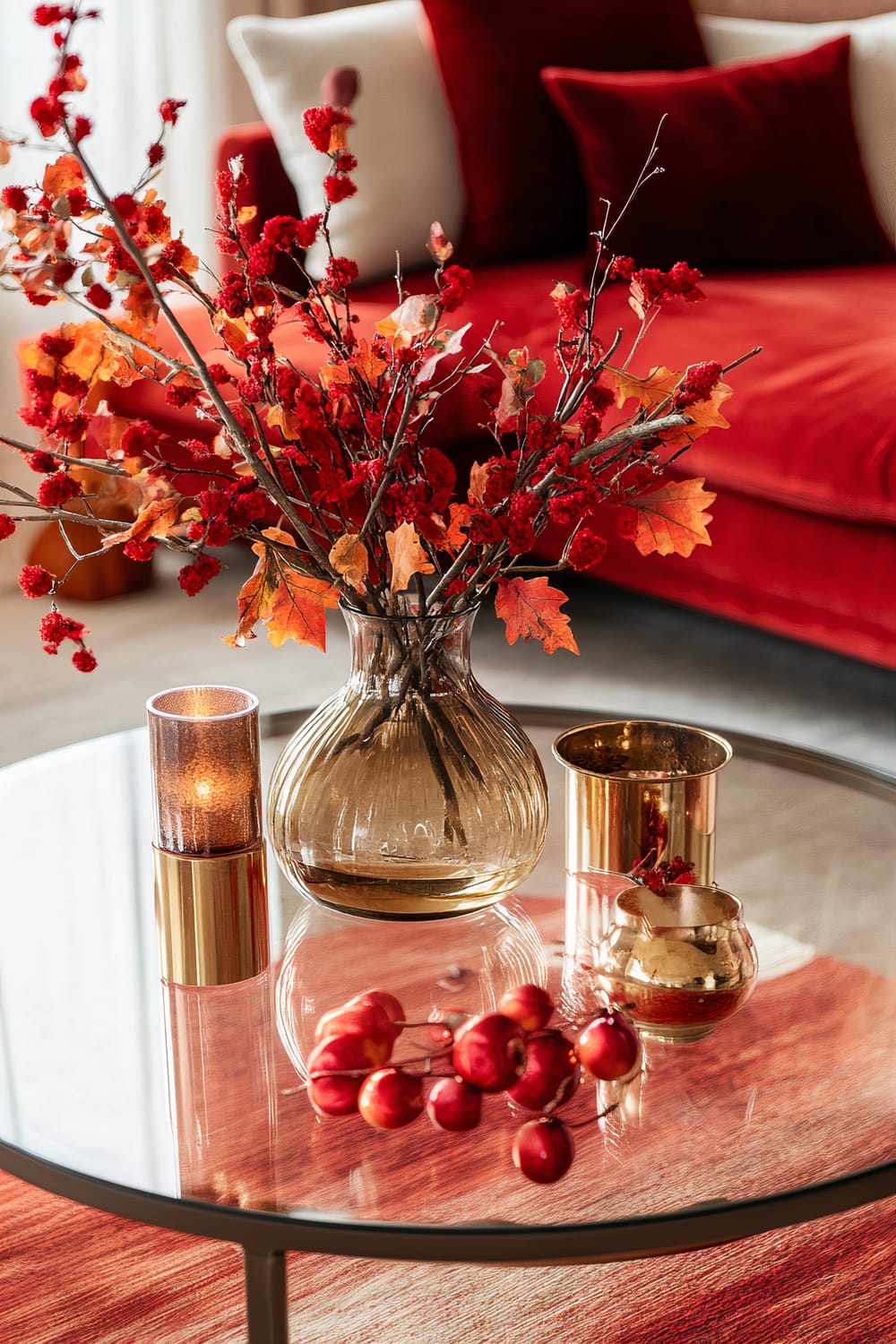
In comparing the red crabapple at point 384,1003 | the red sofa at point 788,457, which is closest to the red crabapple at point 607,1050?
the red crabapple at point 384,1003

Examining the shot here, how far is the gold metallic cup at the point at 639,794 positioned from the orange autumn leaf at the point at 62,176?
0.47 m

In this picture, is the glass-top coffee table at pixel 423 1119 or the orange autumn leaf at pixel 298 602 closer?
the glass-top coffee table at pixel 423 1119

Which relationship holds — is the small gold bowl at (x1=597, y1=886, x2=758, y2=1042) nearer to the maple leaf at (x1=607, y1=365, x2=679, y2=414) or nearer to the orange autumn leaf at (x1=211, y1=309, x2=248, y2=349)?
the maple leaf at (x1=607, y1=365, x2=679, y2=414)

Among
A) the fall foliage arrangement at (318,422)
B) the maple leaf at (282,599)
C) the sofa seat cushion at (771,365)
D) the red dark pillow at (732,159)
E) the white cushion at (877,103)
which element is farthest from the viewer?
the white cushion at (877,103)

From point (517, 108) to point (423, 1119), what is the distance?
2.20 m

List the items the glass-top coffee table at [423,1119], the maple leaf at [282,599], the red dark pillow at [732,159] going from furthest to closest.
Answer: the red dark pillow at [732,159], the maple leaf at [282,599], the glass-top coffee table at [423,1119]

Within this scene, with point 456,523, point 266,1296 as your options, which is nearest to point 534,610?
point 456,523

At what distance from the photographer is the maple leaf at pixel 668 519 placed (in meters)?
0.89

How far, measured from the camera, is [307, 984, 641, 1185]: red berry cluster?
73cm

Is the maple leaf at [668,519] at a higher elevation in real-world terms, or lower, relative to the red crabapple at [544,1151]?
higher

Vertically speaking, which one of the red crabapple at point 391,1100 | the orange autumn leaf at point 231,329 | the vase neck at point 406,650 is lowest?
the red crabapple at point 391,1100

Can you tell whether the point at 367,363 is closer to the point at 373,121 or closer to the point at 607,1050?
the point at 607,1050

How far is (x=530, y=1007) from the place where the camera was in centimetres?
79

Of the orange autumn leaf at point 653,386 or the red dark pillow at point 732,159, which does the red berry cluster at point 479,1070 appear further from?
the red dark pillow at point 732,159
